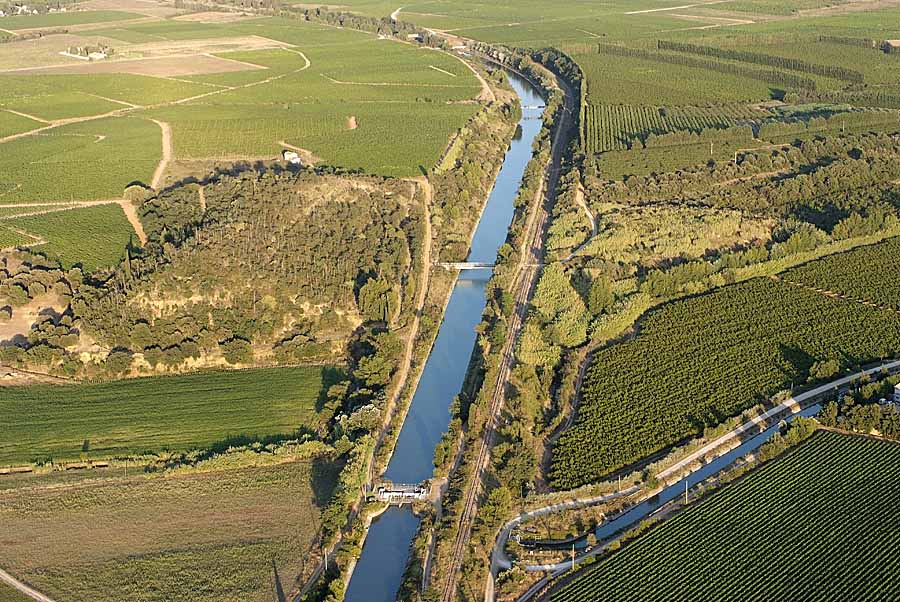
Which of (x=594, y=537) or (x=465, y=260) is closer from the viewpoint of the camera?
(x=594, y=537)

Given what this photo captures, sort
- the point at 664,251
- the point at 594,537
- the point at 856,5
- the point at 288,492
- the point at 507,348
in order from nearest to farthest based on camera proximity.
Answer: the point at 594,537 < the point at 288,492 < the point at 507,348 < the point at 664,251 < the point at 856,5

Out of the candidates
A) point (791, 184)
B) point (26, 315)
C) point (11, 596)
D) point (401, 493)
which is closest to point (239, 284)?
point (26, 315)

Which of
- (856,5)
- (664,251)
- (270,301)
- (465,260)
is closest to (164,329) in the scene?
(270,301)

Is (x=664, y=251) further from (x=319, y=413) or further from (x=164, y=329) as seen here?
(x=164, y=329)

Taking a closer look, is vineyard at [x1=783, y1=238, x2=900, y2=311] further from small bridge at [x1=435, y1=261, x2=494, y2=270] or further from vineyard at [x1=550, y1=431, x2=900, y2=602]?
small bridge at [x1=435, y1=261, x2=494, y2=270]

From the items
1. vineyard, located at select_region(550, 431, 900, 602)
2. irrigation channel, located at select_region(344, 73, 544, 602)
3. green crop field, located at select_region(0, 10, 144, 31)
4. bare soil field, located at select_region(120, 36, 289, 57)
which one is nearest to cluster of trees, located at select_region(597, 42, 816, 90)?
irrigation channel, located at select_region(344, 73, 544, 602)
